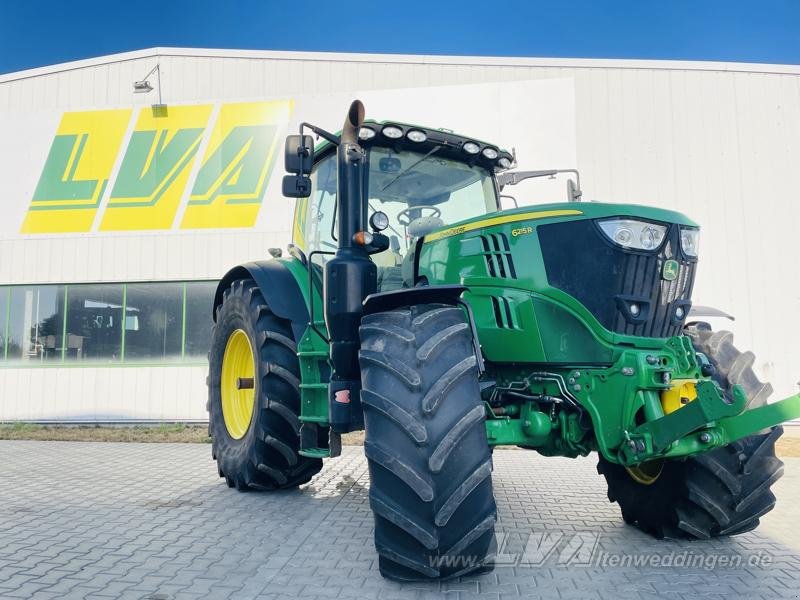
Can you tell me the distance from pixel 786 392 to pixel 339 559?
9.02 m

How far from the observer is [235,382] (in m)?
5.57

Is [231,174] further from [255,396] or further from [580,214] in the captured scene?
[580,214]

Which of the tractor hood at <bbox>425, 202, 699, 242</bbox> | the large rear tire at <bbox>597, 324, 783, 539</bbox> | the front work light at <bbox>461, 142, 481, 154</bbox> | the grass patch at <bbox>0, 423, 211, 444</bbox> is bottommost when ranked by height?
the grass patch at <bbox>0, 423, 211, 444</bbox>

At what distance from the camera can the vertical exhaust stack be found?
359 cm

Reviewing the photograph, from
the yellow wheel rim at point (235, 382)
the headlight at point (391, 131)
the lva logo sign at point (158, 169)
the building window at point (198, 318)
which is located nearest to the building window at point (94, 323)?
the lva logo sign at point (158, 169)

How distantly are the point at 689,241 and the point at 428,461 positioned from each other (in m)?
1.97

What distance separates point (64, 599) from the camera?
9.12 feet

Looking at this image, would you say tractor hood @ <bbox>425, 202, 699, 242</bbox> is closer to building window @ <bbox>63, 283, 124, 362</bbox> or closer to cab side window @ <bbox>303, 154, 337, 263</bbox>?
cab side window @ <bbox>303, 154, 337, 263</bbox>

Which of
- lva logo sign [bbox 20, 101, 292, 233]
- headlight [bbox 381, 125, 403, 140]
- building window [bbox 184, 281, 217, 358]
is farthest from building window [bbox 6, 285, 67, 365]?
headlight [bbox 381, 125, 403, 140]

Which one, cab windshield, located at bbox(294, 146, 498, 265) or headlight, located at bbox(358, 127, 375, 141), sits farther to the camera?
cab windshield, located at bbox(294, 146, 498, 265)

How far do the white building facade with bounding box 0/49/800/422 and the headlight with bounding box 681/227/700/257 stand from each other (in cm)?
658

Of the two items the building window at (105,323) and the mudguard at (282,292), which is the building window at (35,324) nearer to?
the building window at (105,323)

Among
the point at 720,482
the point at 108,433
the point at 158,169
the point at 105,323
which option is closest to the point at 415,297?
the point at 720,482

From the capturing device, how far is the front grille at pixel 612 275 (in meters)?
3.23
